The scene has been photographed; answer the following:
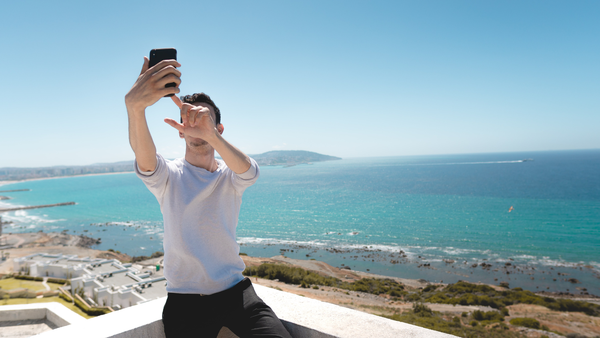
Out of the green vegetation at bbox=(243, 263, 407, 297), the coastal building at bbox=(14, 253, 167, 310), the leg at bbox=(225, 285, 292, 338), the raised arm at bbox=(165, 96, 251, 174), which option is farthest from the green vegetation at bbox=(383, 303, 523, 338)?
the raised arm at bbox=(165, 96, 251, 174)

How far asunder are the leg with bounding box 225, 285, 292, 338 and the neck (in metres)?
0.79

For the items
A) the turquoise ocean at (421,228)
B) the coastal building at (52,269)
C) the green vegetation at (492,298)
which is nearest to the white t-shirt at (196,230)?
the green vegetation at (492,298)

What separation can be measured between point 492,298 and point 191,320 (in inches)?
1047

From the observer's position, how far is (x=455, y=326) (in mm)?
15898

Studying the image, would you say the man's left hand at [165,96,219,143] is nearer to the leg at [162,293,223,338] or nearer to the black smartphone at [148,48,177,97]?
the black smartphone at [148,48,177,97]

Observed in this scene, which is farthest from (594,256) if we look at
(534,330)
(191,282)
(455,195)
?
(191,282)

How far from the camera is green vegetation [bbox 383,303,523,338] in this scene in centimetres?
1439

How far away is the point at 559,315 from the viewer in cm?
1914

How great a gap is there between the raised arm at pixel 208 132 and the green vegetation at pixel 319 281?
24216mm

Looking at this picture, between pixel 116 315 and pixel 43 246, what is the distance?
174ft

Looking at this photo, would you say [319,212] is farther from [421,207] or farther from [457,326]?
[457,326]

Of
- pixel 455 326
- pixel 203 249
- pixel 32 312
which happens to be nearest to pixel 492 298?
pixel 455 326

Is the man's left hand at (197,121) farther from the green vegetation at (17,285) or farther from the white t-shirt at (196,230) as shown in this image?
the green vegetation at (17,285)

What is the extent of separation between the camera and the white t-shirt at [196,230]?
5.44ft
